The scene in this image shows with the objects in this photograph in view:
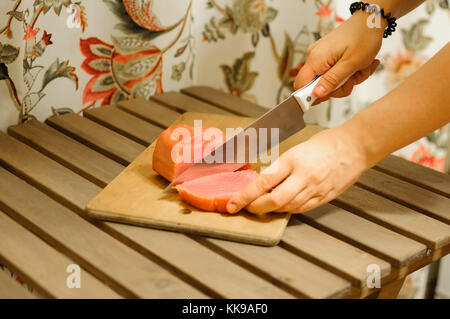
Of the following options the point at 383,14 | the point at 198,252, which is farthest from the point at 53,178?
the point at 383,14

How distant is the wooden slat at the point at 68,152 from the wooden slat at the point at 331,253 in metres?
0.31

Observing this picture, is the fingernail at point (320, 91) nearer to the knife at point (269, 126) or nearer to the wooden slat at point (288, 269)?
the knife at point (269, 126)

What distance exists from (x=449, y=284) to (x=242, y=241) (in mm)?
856

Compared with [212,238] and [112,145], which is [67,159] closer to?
[112,145]

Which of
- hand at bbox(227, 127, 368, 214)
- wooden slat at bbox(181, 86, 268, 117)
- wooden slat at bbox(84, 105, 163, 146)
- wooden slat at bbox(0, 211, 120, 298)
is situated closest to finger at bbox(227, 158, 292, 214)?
hand at bbox(227, 127, 368, 214)

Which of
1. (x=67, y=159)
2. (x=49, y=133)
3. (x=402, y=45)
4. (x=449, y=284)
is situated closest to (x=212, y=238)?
(x=67, y=159)

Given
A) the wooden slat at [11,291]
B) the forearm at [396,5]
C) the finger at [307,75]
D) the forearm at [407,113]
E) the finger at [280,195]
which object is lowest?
the wooden slat at [11,291]

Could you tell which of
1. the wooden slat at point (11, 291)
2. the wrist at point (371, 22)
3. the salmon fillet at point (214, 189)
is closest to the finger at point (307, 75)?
the wrist at point (371, 22)

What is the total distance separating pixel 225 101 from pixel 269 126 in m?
0.40

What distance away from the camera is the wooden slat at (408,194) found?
0.91 metres

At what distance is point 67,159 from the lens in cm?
98

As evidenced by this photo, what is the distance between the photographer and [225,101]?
1.31 m
